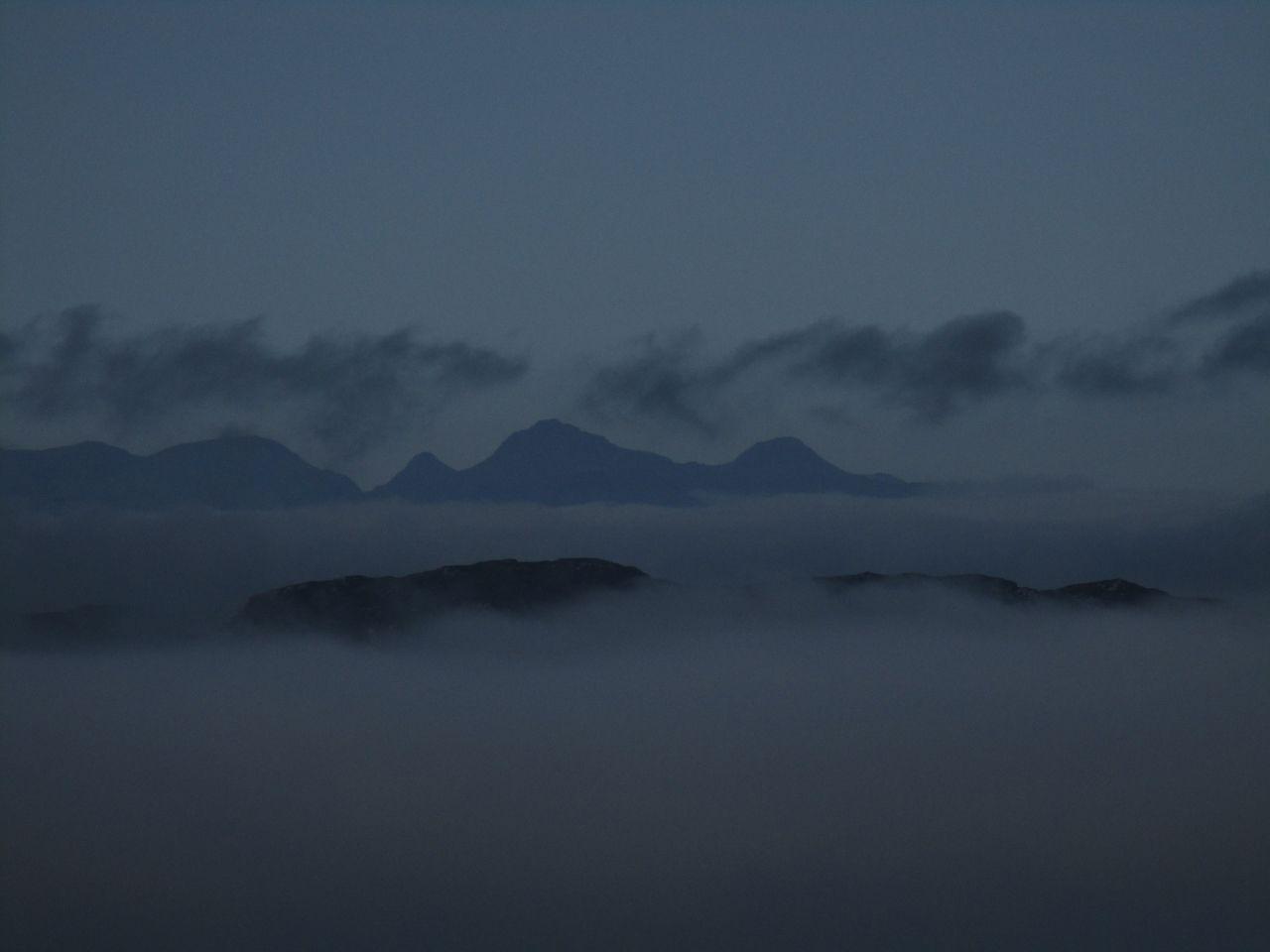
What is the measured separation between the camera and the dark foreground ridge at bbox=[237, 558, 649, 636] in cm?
15150

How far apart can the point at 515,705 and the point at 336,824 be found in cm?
4427

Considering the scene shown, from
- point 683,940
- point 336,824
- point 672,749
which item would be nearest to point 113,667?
point 336,824

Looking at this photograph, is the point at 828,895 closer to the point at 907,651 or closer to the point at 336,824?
the point at 336,824

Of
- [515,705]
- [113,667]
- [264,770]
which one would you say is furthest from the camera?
[515,705]

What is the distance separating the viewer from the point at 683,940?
85.4m

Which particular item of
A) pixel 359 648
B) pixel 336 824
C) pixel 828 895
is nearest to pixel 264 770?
pixel 336 824

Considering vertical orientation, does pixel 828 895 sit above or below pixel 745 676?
below

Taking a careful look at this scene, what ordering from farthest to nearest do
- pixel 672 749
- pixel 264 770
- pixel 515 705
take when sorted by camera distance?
pixel 515 705 < pixel 672 749 < pixel 264 770

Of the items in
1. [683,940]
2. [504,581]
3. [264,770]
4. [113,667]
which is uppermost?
[504,581]

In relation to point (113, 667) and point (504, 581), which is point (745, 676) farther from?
point (113, 667)

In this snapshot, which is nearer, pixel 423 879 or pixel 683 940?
pixel 683 940

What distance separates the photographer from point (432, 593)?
534 ft

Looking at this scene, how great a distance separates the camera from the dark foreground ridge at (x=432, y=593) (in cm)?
15150

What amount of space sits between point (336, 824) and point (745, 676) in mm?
65733
